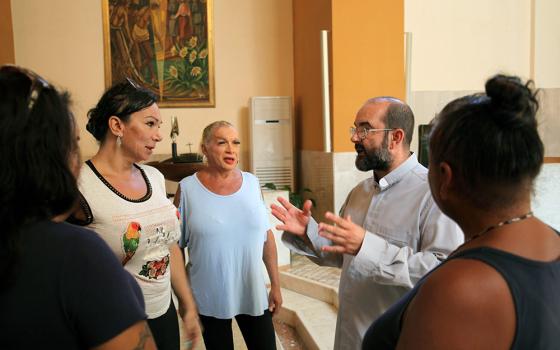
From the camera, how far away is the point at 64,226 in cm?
82

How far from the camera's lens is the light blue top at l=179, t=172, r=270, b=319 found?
7.33ft

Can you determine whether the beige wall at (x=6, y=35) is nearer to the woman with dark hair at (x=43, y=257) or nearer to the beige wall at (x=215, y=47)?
the beige wall at (x=215, y=47)

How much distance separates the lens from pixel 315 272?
4.49 m

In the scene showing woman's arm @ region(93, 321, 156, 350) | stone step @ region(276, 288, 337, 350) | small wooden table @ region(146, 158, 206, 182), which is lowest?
stone step @ region(276, 288, 337, 350)

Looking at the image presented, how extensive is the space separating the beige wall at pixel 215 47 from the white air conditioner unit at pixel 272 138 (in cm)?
39

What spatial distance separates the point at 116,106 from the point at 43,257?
42.1 inches

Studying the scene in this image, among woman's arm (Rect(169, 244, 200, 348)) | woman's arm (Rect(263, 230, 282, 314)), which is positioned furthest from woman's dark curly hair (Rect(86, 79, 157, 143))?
woman's arm (Rect(263, 230, 282, 314))

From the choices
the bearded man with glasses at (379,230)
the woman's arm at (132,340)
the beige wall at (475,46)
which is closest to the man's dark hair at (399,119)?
the bearded man with glasses at (379,230)

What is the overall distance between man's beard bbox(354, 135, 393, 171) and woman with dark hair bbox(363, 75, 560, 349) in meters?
0.87

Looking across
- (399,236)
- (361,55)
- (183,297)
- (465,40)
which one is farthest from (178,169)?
(465,40)

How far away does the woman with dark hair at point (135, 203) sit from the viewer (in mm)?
1612

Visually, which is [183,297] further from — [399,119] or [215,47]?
[215,47]

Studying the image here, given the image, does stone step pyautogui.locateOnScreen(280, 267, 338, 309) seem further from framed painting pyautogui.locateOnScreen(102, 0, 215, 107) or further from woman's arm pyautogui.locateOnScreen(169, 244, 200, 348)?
framed painting pyautogui.locateOnScreen(102, 0, 215, 107)

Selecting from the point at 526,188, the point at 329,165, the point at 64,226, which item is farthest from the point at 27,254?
the point at 329,165
